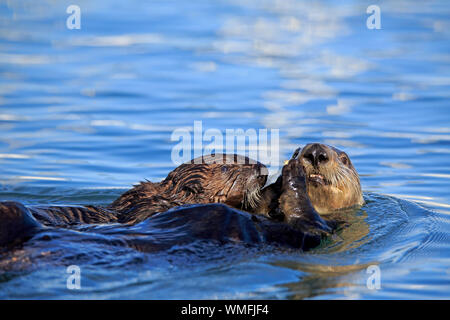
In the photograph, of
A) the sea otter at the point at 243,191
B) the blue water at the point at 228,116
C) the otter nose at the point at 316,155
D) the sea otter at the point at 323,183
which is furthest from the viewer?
the otter nose at the point at 316,155

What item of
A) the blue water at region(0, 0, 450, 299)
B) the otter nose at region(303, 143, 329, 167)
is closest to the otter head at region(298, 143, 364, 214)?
the otter nose at region(303, 143, 329, 167)

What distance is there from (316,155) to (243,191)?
645 millimetres

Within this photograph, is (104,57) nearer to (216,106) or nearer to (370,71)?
(216,106)

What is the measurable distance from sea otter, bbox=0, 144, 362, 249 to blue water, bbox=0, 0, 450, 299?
0.34 meters

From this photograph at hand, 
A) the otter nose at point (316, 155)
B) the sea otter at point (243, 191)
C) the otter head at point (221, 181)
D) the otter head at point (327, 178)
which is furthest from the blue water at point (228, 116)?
the otter head at point (221, 181)

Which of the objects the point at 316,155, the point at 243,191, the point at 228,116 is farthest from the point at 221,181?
the point at 228,116

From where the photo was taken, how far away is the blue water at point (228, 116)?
14.9ft

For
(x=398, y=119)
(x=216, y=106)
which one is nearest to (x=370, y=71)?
(x=398, y=119)

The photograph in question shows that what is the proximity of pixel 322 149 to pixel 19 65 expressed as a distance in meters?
7.88

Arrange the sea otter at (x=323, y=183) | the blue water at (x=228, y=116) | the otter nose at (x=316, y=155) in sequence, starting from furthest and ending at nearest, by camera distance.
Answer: the otter nose at (x=316, y=155), the sea otter at (x=323, y=183), the blue water at (x=228, y=116)

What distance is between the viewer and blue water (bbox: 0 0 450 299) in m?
4.54

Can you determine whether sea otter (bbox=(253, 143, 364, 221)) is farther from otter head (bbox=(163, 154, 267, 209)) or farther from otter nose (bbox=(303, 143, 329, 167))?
otter head (bbox=(163, 154, 267, 209))

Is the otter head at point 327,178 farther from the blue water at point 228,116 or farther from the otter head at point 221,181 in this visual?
the otter head at point 221,181
